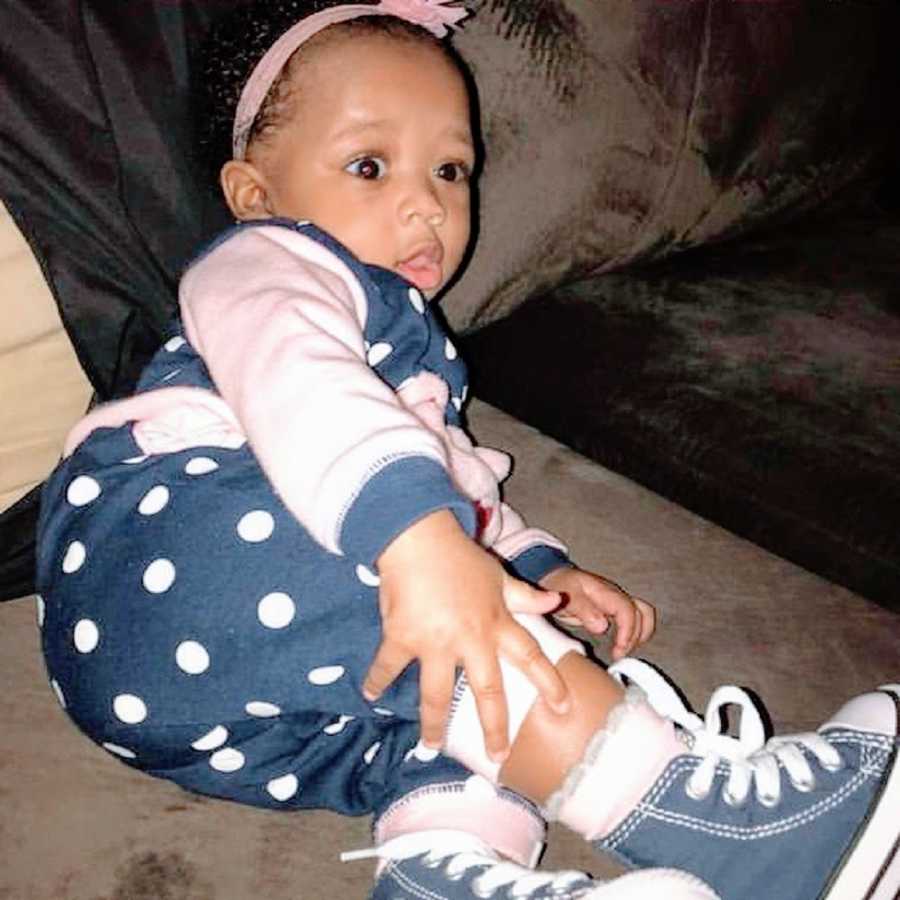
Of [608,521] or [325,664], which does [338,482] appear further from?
[608,521]

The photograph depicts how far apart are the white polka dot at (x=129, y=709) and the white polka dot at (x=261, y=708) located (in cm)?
8

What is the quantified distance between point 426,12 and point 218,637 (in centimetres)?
61

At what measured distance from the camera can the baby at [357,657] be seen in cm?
77

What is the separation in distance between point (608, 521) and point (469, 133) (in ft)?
1.27

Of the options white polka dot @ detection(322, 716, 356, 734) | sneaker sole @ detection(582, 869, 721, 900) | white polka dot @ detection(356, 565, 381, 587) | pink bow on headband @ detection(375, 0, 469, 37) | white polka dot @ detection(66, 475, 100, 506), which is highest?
pink bow on headband @ detection(375, 0, 469, 37)

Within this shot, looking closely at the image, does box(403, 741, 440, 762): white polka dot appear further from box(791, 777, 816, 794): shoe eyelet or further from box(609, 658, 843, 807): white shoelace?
box(791, 777, 816, 794): shoe eyelet

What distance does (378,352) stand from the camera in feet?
3.24

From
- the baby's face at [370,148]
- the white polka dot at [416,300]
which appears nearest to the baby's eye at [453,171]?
the baby's face at [370,148]

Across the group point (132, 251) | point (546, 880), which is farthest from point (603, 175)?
point (546, 880)

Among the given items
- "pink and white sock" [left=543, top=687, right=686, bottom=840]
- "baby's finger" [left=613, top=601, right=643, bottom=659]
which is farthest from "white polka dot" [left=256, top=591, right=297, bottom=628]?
Answer: "baby's finger" [left=613, top=601, right=643, bottom=659]

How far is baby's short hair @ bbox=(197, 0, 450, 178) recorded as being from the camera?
1069 mm

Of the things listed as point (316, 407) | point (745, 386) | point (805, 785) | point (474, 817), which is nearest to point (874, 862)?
point (805, 785)

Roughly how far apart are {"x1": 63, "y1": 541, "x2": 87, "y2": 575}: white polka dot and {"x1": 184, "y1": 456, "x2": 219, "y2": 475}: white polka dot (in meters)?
0.10

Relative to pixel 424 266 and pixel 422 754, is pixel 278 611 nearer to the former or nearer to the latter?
pixel 422 754
